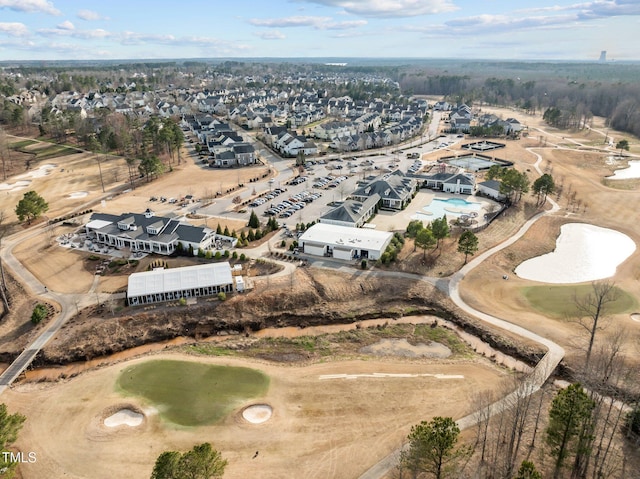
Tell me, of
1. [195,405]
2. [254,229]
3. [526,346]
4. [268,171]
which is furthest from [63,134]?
[526,346]

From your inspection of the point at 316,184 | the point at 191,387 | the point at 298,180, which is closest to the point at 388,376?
the point at 191,387

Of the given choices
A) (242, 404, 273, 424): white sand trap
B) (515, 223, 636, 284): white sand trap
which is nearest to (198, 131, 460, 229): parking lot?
(515, 223, 636, 284): white sand trap

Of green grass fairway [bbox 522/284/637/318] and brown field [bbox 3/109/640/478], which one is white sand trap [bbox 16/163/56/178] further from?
green grass fairway [bbox 522/284/637/318]

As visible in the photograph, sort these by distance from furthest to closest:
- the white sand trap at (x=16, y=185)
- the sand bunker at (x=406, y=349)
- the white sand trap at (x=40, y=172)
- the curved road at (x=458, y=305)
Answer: the white sand trap at (x=40, y=172) < the white sand trap at (x=16, y=185) < the sand bunker at (x=406, y=349) < the curved road at (x=458, y=305)

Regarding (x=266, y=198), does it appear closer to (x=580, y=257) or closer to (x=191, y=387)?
(x=191, y=387)

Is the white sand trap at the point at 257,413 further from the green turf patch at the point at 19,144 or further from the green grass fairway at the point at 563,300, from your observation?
the green turf patch at the point at 19,144

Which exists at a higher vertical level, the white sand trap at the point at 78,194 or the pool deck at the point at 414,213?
the pool deck at the point at 414,213

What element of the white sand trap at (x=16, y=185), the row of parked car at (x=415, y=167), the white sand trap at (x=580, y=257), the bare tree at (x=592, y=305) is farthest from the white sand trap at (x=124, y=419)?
the row of parked car at (x=415, y=167)
